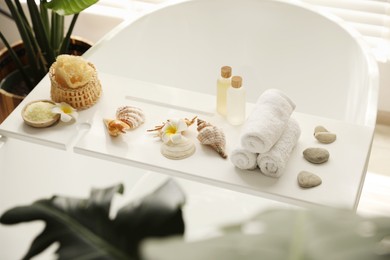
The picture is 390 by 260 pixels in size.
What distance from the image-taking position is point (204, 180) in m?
1.42

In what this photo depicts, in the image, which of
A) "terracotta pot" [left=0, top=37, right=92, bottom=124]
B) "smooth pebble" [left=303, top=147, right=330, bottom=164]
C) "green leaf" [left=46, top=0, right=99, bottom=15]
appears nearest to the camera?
"smooth pebble" [left=303, top=147, right=330, bottom=164]

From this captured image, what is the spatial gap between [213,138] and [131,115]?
9.1 inches

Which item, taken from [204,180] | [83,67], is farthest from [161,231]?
[83,67]

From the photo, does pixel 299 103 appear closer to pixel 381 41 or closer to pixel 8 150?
pixel 381 41

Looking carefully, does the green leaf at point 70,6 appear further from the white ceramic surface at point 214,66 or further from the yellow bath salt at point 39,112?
the yellow bath salt at point 39,112

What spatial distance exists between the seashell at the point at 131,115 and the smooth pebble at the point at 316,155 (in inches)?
16.9

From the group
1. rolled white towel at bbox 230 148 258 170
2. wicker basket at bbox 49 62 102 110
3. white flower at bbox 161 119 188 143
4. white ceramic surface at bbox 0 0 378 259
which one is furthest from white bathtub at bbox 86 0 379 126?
rolled white towel at bbox 230 148 258 170

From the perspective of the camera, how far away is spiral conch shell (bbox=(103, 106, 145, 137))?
1.51 meters

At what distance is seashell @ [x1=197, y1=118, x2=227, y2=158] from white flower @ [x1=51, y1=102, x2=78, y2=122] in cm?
34

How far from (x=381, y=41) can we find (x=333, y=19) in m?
0.42

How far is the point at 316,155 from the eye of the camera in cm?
145

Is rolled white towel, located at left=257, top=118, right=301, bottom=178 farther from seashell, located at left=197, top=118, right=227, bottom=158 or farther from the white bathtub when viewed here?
the white bathtub

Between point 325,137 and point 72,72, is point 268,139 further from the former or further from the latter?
point 72,72

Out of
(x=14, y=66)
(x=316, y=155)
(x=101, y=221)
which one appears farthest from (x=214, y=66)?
(x=101, y=221)
